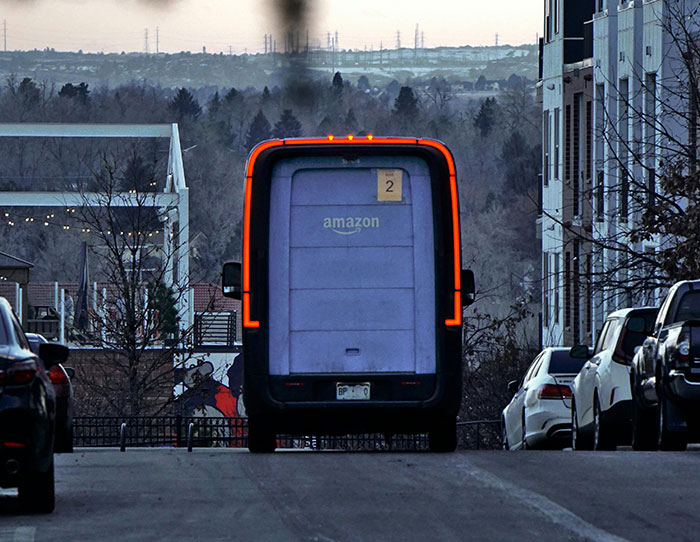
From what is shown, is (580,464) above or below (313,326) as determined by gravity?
below

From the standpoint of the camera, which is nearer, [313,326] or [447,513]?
[447,513]

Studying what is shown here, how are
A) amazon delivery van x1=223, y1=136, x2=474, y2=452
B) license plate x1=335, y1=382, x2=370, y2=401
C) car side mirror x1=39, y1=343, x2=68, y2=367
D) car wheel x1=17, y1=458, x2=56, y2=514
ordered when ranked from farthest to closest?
license plate x1=335, y1=382, x2=370, y2=401, amazon delivery van x1=223, y1=136, x2=474, y2=452, car side mirror x1=39, y1=343, x2=68, y2=367, car wheel x1=17, y1=458, x2=56, y2=514

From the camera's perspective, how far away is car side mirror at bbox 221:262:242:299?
57.0 feet

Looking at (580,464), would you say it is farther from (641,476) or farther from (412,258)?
(412,258)

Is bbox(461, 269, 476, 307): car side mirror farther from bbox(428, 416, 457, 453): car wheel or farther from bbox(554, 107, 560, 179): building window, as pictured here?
bbox(554, 107, 560, 179): building window

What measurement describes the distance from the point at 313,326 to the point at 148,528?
20.4ft

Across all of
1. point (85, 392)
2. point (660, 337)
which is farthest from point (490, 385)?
point (660, 337)

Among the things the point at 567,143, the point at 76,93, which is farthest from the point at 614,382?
the point at 76,93

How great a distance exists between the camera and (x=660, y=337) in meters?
17.7

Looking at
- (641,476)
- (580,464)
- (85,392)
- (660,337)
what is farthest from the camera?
(85,392)

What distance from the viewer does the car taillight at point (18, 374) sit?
1085 cm

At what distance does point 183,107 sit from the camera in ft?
616

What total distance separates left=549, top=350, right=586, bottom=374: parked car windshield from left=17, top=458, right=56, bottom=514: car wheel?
1238 cm

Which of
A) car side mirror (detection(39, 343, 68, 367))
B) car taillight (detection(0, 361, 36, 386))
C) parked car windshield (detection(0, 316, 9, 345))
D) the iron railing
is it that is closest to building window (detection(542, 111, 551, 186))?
the iron railing
